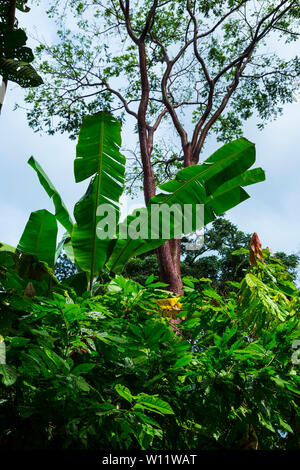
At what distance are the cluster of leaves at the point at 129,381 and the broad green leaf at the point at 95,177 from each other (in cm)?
158

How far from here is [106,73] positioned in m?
10.0

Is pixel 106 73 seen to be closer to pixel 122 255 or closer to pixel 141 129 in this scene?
pixel 141 129

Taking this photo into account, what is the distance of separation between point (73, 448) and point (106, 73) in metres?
10.2

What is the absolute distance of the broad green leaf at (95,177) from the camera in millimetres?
2787

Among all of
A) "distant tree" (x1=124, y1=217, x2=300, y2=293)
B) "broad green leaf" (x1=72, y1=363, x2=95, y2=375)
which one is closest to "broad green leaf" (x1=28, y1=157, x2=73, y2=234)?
"broad green leaf" (x1=72, y1=363, x2=95, y2=375)

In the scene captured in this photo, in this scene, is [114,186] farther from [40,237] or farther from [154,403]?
[154,403]

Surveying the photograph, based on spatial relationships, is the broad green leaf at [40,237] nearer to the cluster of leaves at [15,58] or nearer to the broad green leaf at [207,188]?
the broad green leaf at [207,188]

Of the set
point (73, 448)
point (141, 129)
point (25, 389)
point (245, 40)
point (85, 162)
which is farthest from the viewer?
point (245, 40)

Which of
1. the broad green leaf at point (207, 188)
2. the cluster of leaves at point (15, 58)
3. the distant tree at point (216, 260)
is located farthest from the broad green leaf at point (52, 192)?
the distant tree at point (216, 260)

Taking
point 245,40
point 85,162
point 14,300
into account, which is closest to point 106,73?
point 245,40

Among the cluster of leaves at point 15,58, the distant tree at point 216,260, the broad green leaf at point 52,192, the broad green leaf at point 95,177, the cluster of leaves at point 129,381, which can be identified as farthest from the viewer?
the distant tree at point 216,260

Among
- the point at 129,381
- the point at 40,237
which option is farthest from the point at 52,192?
the point at 129,381

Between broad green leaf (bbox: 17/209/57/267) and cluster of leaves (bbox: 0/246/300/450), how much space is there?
66.1 inches

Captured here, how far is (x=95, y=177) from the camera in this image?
2922 millimetres
